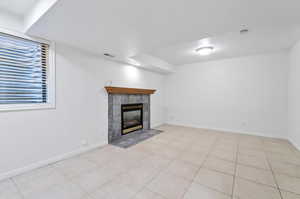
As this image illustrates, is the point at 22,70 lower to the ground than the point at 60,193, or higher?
higher

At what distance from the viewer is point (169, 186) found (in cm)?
179

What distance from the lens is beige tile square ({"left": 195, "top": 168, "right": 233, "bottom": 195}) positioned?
5.79ft

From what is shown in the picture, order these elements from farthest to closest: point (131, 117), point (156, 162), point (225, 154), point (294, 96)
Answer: point (131, 117), point (294, 96), point (225, 154), point (156, 162)

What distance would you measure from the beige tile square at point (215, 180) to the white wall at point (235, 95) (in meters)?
3.04

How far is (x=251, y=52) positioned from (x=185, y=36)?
288 cm

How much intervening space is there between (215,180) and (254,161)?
1.16m

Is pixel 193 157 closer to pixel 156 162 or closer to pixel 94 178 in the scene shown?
pixel 156 162

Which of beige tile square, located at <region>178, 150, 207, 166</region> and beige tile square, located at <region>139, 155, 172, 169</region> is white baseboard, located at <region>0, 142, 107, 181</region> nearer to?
beige tile square, located at <region>139, 155, 172, 169</region>

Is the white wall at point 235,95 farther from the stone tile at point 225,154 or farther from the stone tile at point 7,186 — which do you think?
the stone tile at point 7,186

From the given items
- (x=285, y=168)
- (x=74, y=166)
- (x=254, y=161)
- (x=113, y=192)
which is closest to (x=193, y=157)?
(x=254, y=161)

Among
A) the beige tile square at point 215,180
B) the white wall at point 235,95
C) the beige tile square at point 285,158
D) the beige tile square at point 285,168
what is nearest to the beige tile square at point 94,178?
the beige tile square at point 215,180

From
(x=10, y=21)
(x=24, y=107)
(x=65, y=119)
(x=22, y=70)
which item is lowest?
(x=65, y=119)

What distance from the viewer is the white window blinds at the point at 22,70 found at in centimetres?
199

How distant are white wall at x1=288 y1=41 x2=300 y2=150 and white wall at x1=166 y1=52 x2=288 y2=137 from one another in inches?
11.1
